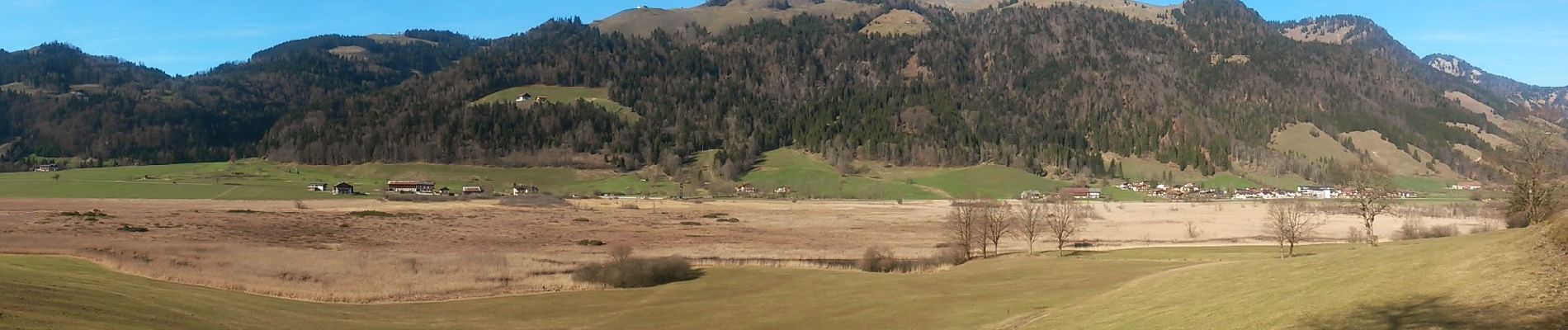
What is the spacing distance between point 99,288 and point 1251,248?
220 feet

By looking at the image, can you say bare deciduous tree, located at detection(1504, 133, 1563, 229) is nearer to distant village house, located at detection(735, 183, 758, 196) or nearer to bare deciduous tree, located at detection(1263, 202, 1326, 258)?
bare deciduous tree, located at detection(1263, 202, 1326, 258)

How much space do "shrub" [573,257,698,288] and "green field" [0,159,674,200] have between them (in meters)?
112

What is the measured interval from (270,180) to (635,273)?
152 meters

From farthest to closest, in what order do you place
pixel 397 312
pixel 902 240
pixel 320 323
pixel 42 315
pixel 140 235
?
pixel 902 240, pixel 140 235, pixel 397 312, pixel 320 323, pixel 42 315

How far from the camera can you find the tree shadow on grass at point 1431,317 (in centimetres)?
1185

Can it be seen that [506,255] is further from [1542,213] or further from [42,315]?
[1542,213]

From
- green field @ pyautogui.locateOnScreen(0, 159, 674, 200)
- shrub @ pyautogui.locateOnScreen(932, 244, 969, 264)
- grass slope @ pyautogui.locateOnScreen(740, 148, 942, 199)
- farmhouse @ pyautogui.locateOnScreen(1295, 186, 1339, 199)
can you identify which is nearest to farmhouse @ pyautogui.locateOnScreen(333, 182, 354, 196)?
green field @ pyautogui.locateOnScreen(0, 159, 674, 200)

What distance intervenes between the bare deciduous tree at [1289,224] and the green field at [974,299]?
7.73 m

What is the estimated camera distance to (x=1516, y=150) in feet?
166

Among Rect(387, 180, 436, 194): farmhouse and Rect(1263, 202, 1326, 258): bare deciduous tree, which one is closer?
Rect(1263, 202, 1326, 258): bare deciduous tree

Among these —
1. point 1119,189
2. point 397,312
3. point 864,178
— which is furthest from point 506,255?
point 1119,189

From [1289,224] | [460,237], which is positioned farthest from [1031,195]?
[460,237]

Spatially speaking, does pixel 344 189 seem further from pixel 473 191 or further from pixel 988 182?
pixel 988 182

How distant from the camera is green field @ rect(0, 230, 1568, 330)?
1501 cm
